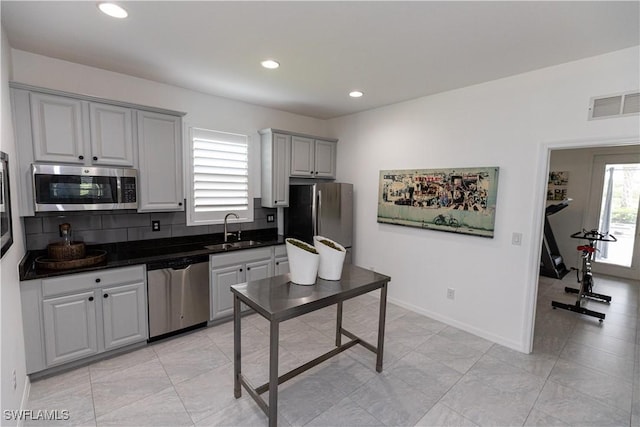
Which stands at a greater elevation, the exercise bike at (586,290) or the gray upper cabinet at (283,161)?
the gray upper cabinet at (283,161)

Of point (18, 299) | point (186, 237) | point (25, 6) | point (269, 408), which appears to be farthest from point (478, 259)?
point (25, 6)

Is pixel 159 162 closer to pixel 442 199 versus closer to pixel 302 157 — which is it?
pixel 302 157

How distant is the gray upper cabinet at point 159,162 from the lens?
295 cm

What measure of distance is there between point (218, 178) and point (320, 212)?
1399mm

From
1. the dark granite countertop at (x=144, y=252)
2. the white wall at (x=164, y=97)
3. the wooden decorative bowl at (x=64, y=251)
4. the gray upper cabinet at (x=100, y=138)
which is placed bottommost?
the dark granite countertop at (x=144, y=252)

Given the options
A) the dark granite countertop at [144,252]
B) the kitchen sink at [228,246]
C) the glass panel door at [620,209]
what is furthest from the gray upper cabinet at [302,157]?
the glass panel door at [620,209]

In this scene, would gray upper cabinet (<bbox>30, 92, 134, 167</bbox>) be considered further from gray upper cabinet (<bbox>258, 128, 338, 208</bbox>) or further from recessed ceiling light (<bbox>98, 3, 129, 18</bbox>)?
gray upper cabinet (<bbox>258, 128, 338, 208</bbox>)

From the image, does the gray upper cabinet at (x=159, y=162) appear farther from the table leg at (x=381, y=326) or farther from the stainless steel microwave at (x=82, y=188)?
the table leg at (x=381, y=326)

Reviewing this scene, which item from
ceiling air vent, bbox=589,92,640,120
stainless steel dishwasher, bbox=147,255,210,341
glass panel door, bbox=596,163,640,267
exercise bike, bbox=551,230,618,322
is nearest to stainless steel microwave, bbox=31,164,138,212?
stainless steel dishwasher, bbox=147,255,210,341

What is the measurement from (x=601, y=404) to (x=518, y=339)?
790 mm

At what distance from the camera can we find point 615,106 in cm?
240

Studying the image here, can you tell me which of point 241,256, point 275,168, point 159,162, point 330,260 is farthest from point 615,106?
point 159,162

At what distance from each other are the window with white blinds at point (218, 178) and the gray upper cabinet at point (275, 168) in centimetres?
23

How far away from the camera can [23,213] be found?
2355 millimetres
